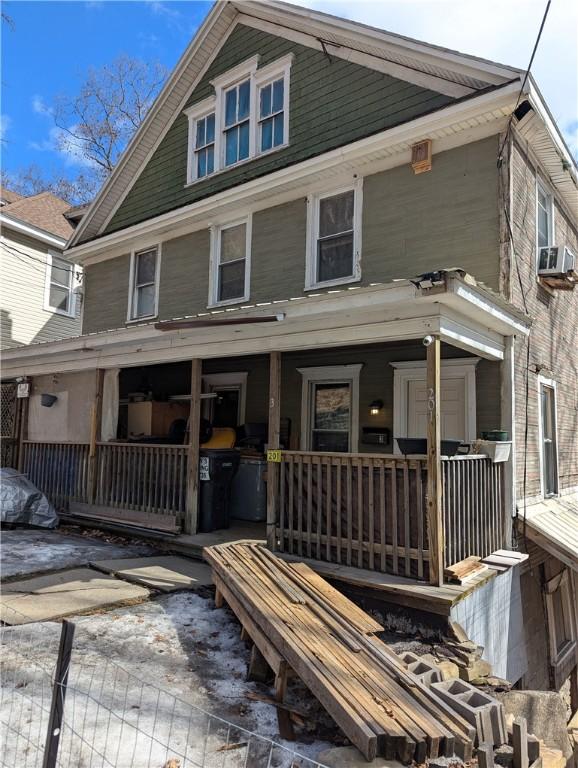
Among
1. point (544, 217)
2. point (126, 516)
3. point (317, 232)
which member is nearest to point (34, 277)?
point (126, 516)

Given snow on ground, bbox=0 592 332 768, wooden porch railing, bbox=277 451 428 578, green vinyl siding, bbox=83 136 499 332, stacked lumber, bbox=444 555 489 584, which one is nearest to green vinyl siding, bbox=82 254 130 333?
green vinyl siding, bbox=83 136 499 332

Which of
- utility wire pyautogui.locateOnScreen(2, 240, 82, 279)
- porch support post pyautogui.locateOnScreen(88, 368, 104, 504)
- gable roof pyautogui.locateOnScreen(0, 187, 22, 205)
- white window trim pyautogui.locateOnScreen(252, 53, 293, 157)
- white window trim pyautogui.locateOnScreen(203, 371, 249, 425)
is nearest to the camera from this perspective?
porch support post pyautogui.locateOnScreen(88, 368, 104, 504)

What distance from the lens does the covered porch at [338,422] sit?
5496 millimetres

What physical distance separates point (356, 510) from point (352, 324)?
211cm

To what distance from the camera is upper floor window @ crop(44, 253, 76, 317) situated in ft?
50.6

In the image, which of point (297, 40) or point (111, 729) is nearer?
point (111, 729)

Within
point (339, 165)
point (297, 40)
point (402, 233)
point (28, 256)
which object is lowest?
point (402, 233)

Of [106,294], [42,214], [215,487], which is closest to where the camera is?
[215,487]

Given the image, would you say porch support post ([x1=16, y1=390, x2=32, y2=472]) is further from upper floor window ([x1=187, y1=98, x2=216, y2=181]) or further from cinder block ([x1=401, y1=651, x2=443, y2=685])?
cinder block ([x1=401, y1=651, x2=443, y2=685])

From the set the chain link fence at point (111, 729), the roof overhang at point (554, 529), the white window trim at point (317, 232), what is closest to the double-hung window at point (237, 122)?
the white window trim at point (317, 232)

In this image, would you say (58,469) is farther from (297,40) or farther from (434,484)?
(297,40)

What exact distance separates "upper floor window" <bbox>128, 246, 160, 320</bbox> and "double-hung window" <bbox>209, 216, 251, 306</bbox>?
1.76m

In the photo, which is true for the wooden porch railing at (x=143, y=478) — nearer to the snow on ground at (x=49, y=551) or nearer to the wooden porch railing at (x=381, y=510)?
the snow on ground at (x=49, y=551)

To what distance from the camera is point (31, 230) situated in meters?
14.7
